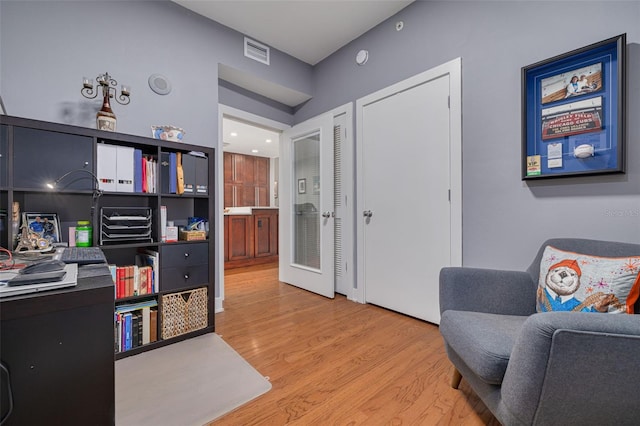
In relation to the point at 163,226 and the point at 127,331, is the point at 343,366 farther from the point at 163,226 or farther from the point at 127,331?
the point at 163,226

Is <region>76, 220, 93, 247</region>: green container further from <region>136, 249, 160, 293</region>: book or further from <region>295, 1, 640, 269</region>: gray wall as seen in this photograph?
<region>295, 1, 640, 269</region>: gray wall

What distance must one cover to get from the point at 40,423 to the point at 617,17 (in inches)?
111

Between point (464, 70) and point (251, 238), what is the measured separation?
3763 mm

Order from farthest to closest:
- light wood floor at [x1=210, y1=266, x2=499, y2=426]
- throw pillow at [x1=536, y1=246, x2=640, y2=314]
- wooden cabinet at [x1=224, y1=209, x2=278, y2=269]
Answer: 1. wooden cabinet at [x1=224, y1=209, x2=278, y2=269]
2. light wood floor at [x1=210, y1=266, x2=499, y2=426]
3. throw pillow at [x1=536, y1=246, x2=640, y2=314]

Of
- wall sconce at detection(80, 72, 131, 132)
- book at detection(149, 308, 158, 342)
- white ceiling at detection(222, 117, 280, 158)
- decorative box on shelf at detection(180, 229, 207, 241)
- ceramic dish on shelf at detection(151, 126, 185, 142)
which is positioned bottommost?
book at detection(149, 308, 158, 342)

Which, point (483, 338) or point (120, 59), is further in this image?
point (120, 59)

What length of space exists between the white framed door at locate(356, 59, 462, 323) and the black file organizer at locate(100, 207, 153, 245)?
1.82 metres

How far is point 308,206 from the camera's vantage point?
3.23m

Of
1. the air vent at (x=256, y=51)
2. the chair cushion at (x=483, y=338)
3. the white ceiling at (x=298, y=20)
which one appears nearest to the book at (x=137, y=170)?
the white ceiling at (x=298, y=20)

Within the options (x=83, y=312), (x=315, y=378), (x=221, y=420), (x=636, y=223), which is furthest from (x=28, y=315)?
(x=636, y=223)

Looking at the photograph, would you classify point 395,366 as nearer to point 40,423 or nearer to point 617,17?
point 40,423

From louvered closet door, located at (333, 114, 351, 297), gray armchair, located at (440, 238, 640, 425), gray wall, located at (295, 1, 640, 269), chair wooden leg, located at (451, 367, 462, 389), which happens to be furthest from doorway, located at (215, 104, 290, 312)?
gray armchair, located at (440, 238, 640, 425)

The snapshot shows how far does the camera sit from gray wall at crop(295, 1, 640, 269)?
1.41m

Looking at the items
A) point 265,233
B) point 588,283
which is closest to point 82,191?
point 588,283
